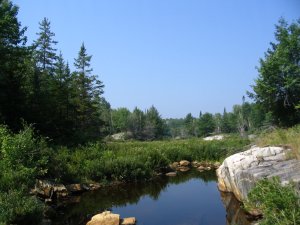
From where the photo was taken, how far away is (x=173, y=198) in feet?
57.6

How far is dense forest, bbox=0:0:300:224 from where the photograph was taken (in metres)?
14.9

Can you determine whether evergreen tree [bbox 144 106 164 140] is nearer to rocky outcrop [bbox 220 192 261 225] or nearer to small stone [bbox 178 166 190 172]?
small stone [bbox 178 166 190 172]

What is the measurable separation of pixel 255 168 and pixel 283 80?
1574 cm

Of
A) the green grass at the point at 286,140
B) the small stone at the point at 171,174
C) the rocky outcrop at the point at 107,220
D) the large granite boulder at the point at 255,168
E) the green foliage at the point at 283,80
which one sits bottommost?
the rocky outcrop at the point at 107,220

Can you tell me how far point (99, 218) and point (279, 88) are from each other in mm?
19658

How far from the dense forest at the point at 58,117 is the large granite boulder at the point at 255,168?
24.9 ft

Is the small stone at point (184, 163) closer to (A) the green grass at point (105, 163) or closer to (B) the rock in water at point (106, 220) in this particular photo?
(A) the green grass at point (105, 163)

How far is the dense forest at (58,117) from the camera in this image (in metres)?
14.9

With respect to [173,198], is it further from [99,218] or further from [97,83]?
[97,83]

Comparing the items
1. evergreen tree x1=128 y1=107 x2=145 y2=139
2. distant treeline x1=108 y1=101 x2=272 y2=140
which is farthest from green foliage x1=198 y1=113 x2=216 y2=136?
evergreen tree x1=128 y1=107 x2=145 y2=139

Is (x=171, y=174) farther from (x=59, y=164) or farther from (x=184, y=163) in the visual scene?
(x=59, y=164)

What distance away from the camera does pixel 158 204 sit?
16.2 m

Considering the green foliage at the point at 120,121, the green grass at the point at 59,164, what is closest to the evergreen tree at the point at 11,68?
the green grass at the point at 59,164

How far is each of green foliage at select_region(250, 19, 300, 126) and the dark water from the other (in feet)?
31.5
